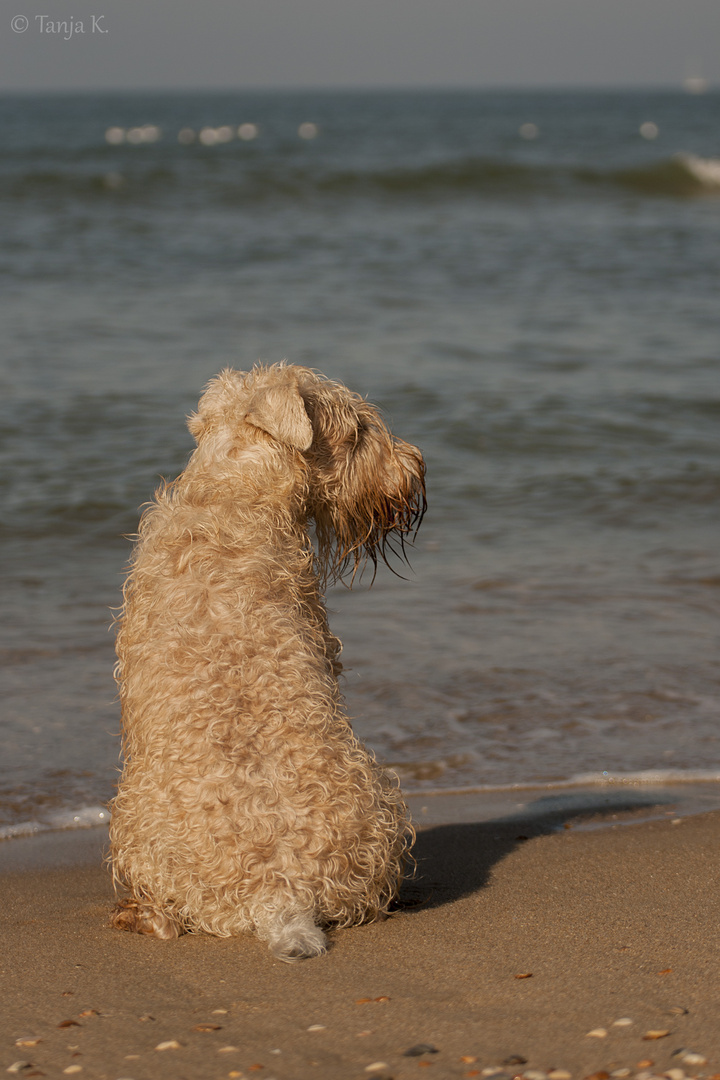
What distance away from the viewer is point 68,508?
9.40 meters

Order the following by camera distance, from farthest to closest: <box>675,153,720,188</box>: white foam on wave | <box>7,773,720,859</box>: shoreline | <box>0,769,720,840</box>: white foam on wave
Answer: <box>675,153,720,188</box>: white foam on wave, <box>0,769,720,840</box>: white foam on wave, <box>7,773,720,859</box>: shoreline

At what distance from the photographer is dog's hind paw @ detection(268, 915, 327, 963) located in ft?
11.2

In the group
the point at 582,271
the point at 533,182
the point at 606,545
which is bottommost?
the point at 606,545

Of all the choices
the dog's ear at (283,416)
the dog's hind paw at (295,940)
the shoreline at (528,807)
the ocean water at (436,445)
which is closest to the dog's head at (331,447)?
the dog's ear at (283,416)

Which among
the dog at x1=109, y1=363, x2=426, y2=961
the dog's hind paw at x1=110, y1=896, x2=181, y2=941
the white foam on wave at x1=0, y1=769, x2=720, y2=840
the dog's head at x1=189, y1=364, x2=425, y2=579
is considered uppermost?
the dog's head at x1=189, y1=364, x2=425, y2=579

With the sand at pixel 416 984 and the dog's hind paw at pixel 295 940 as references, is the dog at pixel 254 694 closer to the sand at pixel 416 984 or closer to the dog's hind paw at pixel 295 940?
the dog's hind paw at pixel 295 940

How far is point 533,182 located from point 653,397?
904 inches

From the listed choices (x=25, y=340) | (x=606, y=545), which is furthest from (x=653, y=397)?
(x=25, y=340)

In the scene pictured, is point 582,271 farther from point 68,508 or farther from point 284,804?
point 284,804

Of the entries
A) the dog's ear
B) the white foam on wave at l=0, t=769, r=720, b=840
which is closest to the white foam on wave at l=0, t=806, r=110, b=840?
the white foam on wave at l=0, t=769, r=720, b=840

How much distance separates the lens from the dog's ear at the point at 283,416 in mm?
3770

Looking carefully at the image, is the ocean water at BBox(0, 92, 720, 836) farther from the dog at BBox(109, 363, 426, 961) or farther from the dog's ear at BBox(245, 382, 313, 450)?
the dog's ear at BBox(245, 382, 313, 450)

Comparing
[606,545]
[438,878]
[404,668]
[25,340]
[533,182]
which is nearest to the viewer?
[438,878]

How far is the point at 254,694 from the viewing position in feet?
11.5
